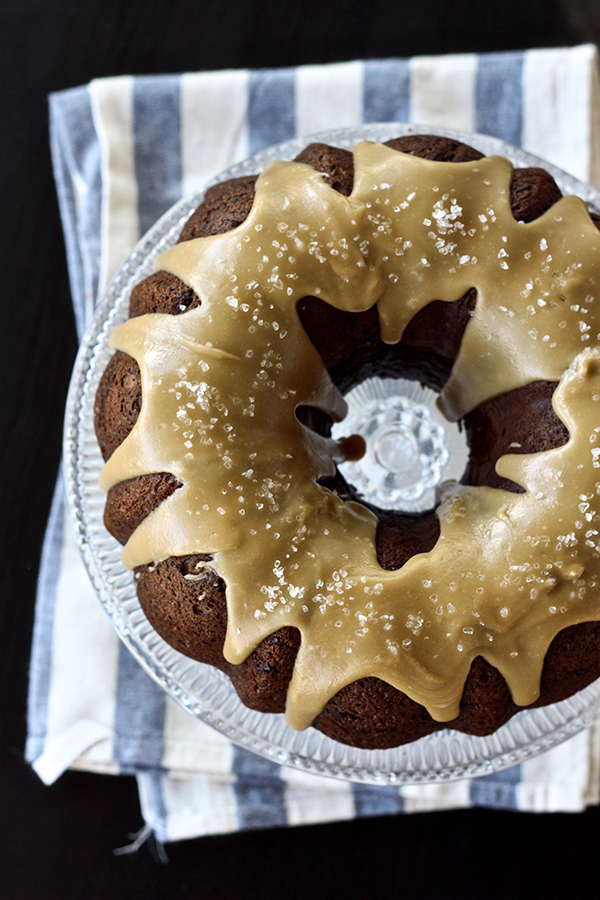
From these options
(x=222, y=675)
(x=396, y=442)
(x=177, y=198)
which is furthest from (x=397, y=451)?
(x=177, y=198)

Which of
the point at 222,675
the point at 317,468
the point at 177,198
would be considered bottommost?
the point at 222,675

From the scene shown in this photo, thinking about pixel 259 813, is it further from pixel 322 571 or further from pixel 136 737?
pixel 322 571

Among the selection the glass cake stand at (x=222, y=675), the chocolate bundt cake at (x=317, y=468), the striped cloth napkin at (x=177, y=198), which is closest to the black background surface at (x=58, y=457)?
the striped cloth napkin at (x=177, y=198)

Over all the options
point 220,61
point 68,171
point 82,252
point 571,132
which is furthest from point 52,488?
point 571,132

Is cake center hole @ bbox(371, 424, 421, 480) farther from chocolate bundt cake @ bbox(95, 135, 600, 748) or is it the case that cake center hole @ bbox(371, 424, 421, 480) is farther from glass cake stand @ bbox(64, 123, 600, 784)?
chocolate bundt cake @ bbox(95, 135, 600, 748)

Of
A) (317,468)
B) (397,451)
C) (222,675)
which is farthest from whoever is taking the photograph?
(397,451)

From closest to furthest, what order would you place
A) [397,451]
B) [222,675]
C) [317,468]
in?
[317,468] → [222,675] → [397,451]

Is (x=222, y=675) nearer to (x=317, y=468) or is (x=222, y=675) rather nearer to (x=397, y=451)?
(x=317, y=468)
